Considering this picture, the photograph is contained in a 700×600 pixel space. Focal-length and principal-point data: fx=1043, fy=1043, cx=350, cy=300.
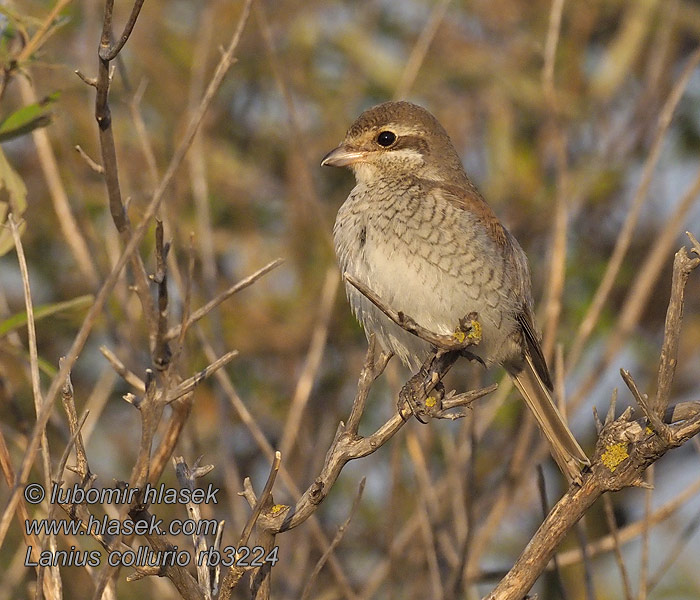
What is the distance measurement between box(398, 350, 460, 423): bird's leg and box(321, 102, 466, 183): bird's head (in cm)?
87

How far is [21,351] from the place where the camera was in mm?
2941

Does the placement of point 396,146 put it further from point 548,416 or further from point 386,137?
point 548,416

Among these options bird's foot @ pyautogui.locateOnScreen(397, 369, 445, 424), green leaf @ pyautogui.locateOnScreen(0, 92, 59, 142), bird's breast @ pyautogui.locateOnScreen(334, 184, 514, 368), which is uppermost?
green leaf @ pyautogui.locateOnScreen(0, 92, 59, 142)

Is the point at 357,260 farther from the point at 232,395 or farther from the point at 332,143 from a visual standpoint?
the point at 332,143

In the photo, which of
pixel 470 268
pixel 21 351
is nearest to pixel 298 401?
pixel 470 268

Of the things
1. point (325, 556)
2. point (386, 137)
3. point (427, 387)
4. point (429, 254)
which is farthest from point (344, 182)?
point (325, 556)

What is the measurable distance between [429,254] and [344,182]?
2.18 m

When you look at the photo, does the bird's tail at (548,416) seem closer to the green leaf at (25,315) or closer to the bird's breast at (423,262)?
the bird's breast at (423,262)

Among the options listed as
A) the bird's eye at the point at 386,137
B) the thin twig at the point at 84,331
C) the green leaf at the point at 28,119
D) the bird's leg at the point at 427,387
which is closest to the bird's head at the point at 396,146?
the bird's eye at the point at 386,137

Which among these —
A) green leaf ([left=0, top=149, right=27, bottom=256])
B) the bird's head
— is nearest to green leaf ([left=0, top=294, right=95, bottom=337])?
green leaf ([left=0, top=149, right=27, bottom=256])

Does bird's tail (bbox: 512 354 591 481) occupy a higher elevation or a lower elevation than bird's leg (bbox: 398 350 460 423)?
lower

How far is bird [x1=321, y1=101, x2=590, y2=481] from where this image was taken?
10.7 feet

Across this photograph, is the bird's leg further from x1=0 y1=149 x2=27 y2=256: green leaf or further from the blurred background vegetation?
the blurred background vegetation

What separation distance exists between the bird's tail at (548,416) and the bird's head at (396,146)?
2.39 ft
